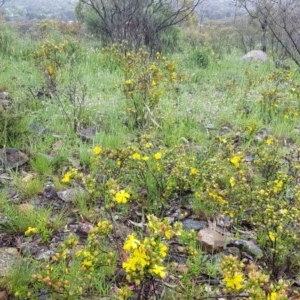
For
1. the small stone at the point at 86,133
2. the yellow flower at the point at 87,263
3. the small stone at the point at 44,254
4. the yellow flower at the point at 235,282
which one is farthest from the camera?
the small stone at the point at 86,133

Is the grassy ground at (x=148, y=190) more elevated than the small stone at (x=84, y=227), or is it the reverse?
the grassy ground at (x=148, y=190)

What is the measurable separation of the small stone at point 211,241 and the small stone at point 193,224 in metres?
0.12

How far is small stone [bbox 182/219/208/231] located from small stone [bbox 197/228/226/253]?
123 millimetres

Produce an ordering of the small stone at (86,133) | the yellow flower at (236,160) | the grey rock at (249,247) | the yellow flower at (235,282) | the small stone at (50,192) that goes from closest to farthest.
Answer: the yellow flower at (235,282) → the grey rock at (249,247) → the yellow flower at (236,160) → the small stone at (50,192) → the small stone at (86,133)

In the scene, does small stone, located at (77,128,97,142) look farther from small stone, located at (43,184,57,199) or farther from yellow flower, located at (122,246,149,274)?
yellow flower, located at (122,246,149,274)

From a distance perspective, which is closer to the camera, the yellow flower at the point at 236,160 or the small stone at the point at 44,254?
the small stone at the point at 44,254

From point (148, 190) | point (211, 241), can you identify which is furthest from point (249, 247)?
point (148, 190)

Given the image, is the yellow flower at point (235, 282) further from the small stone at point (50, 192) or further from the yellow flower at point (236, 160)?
the small stone at point (50, 192)

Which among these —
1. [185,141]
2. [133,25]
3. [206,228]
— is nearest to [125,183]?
[206,228]

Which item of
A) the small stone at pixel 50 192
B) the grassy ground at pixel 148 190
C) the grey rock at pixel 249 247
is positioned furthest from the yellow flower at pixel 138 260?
the small stone at pixel 50 192

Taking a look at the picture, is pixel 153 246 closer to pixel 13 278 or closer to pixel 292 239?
pixel 13 278

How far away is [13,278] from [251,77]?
205 inches

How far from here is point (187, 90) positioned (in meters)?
5.54

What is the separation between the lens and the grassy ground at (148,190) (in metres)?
1.74
